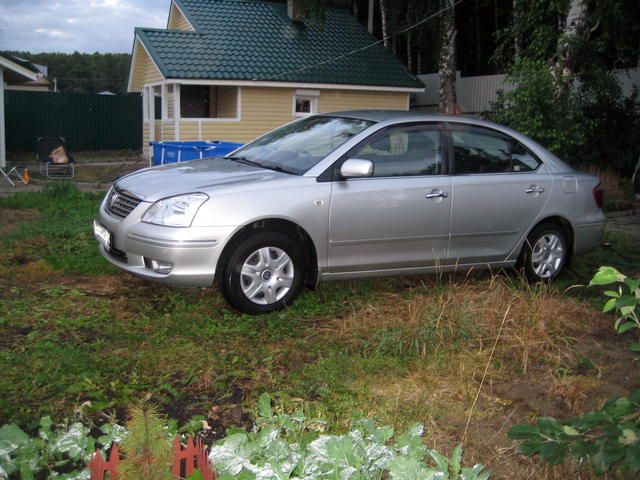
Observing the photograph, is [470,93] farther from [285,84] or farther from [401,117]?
[401,117]

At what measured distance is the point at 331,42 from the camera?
22.0 metres

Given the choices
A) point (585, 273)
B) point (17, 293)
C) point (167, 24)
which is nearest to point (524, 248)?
point (585, 273)

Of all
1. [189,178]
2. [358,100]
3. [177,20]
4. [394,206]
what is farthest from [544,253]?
[177,20]

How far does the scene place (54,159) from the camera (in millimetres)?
15531

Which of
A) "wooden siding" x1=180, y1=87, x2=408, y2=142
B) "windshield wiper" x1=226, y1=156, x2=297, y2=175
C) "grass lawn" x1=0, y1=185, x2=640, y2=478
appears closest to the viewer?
"grass lawn" x1=0, y1=185, x2=640, y2=478

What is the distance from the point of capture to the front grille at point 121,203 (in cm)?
563

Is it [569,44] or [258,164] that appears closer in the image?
[258,164]

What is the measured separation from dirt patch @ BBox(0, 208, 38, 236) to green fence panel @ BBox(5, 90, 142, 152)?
54.2 ft

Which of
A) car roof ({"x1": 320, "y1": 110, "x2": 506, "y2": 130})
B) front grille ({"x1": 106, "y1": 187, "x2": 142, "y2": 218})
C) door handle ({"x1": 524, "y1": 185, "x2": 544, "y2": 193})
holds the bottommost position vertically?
front grille ({"x1": 106, "y1": 187, "x2": 142, "y2": 218})

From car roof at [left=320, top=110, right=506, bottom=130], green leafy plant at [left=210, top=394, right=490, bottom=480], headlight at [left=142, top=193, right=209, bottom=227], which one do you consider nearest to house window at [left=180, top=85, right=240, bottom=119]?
car roof at [left=320, top=110, right=506, bottom=130]

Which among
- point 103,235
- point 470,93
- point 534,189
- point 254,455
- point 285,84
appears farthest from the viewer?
point 470,93

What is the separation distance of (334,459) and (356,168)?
3238 millimetres

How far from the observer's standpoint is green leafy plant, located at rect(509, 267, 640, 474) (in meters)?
2.07

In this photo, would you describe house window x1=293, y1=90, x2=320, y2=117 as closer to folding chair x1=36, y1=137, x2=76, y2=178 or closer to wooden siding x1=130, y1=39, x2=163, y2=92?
wooden siding x1=130, y1=39, x2=163, y2=92
